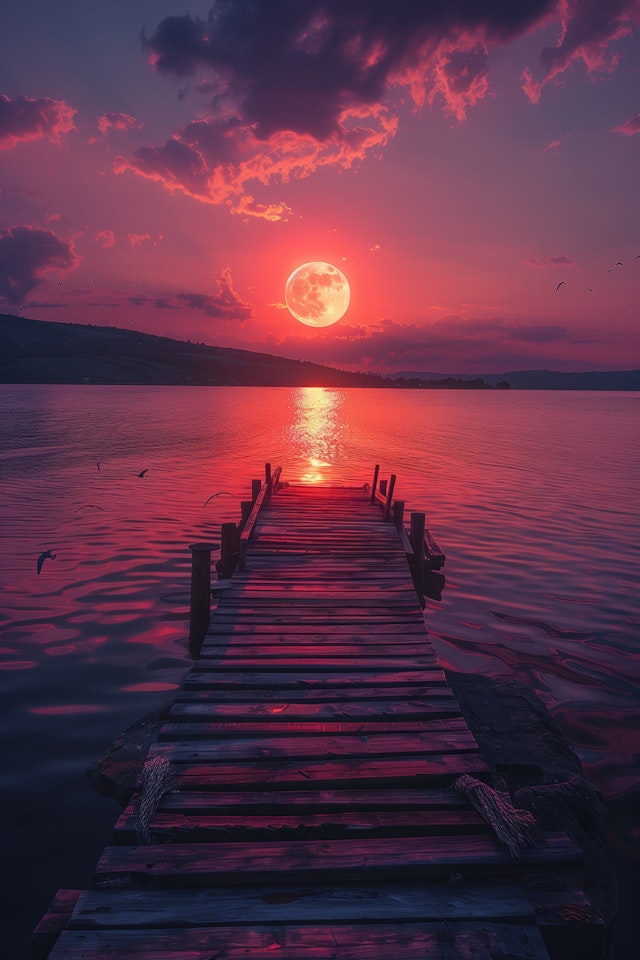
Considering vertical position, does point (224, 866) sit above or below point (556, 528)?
above

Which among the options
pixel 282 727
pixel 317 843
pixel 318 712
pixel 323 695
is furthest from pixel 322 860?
pixel 323 695

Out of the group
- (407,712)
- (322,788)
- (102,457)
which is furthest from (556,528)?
(102,457)

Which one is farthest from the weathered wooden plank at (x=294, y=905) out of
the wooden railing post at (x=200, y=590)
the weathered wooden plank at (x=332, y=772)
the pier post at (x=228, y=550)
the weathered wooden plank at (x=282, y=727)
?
the pier post at (x=228, y=550)

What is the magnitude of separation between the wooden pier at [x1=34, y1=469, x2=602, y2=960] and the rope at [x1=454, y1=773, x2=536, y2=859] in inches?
3.3

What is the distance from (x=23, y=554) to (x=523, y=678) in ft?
43.7

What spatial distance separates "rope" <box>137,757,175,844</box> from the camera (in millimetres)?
4027

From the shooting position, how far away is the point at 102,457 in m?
37.4

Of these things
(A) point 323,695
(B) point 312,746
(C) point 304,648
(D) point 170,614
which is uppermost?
(B) point 312,746

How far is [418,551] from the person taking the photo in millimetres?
11766

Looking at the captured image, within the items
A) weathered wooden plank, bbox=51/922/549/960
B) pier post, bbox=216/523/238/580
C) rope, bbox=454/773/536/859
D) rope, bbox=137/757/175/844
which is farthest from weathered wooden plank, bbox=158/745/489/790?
pier post, bbox=216/523/238/580

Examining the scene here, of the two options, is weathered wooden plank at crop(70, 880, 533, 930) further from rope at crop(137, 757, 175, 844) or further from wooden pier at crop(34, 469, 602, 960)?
rope at crop(137, 757, 175, 844)

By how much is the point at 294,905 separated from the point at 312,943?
0.29 m

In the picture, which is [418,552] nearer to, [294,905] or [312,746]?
[312,746]

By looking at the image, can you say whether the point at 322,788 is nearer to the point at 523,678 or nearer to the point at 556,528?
the point at 523,678
